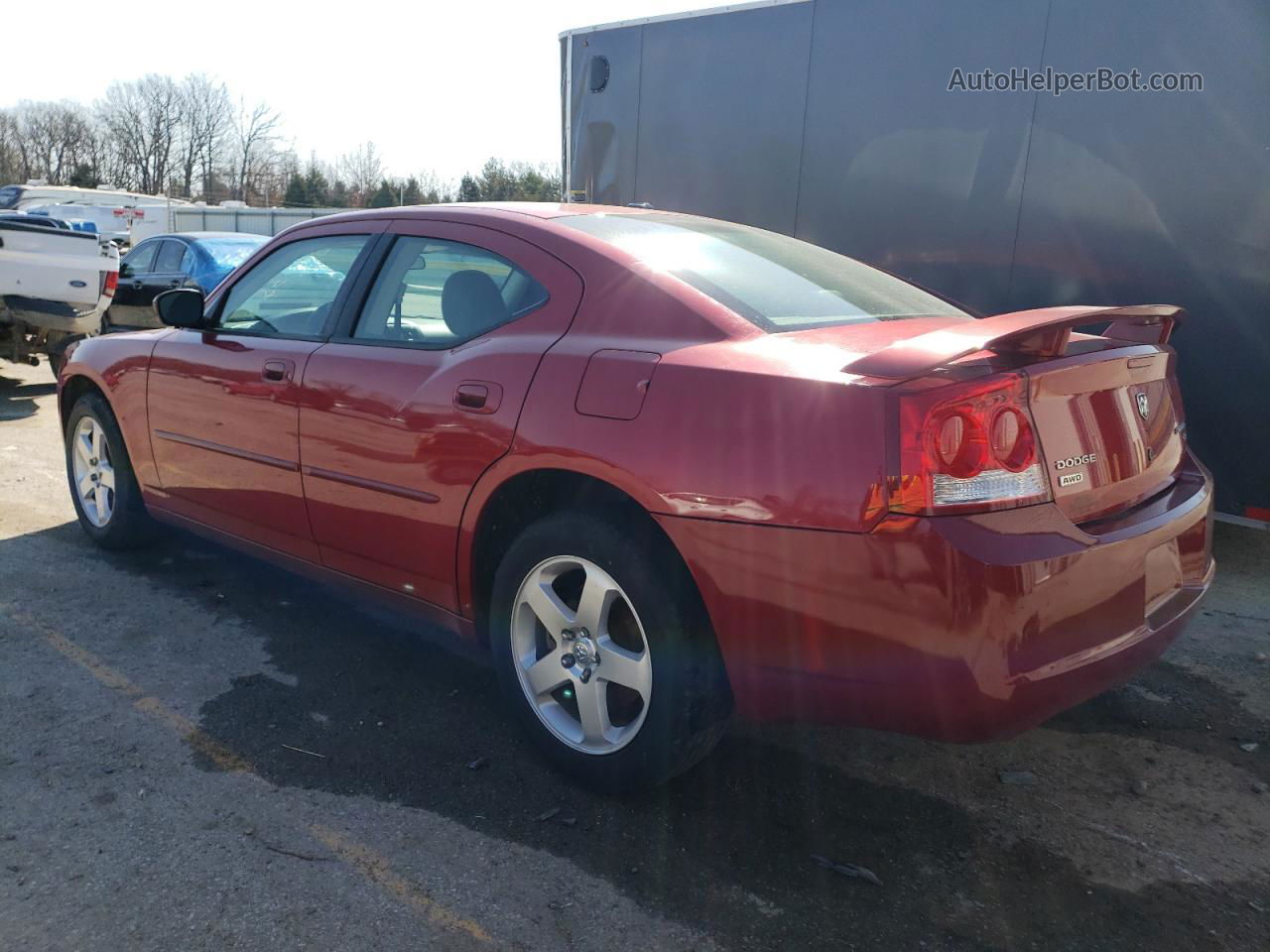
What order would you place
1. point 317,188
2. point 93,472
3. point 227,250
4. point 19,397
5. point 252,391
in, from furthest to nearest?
point 317,188, point 227,250, point 19,397, point 93,472, point 252,391

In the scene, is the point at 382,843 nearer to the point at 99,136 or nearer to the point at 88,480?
the point at 88,480

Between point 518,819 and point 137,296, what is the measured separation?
10.4 meters

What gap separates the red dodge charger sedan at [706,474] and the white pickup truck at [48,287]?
729 cm

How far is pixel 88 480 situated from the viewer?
5172mm

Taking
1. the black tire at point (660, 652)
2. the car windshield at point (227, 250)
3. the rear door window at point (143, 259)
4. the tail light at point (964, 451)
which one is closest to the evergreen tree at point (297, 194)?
the rear door window at point (143, 259)

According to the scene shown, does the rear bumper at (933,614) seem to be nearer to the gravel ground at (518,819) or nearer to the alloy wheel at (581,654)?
the alloy wheel at (581,654)

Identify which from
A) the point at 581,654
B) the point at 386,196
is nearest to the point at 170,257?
the point at 581,654

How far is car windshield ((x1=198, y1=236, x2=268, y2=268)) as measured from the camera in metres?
→ 11.2

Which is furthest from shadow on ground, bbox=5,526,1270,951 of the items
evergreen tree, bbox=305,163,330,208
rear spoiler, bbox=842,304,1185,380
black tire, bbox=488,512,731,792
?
evergreen tree, bbox=305,163,330,208

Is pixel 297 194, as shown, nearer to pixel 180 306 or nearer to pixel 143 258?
pixel 143 258

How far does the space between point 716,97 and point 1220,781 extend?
17.3 feet

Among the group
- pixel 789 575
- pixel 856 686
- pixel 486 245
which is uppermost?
pixel 486 245

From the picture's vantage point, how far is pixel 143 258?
12.1 m

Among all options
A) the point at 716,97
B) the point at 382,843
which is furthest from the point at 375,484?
the point at 716,97
